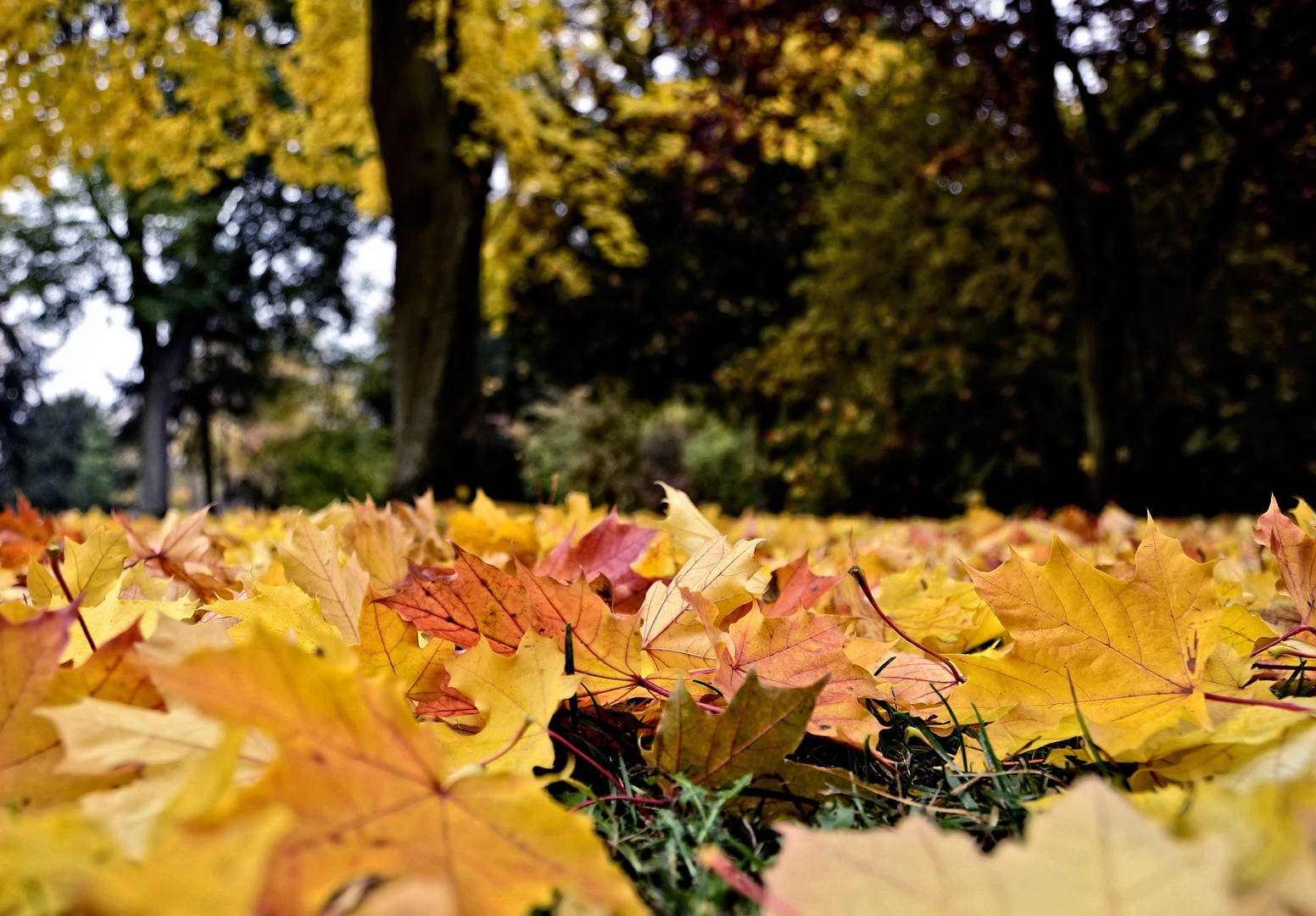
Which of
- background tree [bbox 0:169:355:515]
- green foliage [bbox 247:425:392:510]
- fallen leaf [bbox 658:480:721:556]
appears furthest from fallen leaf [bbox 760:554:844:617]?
background tree [bbox 0:169:355:515]

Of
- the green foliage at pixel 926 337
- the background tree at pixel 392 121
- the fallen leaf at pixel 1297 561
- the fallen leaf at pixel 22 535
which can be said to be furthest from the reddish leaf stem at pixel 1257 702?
the green foliage at pixel 926 337

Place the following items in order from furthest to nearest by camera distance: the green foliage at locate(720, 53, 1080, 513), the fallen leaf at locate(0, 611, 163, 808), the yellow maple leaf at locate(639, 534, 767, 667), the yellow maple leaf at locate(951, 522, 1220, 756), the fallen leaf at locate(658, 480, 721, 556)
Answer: the green foliage at locate(720, 53, 1080, 513), the fallen leaf at locate(658, 480, 721, 556), the yellow maple leaf at locate(639, 534, 767, 667), the yellow maple leaf at locate(951, 522, 1220, 756), the fallen leaf at locate(0, 611, 163, 808)

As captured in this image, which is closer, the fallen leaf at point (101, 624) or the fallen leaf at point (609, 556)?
the fallen leaf at point (101, 624)

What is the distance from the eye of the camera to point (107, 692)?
1.44ft

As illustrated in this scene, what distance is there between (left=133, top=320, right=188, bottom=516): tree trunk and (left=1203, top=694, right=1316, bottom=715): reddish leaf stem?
2332 cm

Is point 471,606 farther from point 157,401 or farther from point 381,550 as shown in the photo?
point 157,401

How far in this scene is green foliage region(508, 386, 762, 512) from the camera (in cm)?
1120

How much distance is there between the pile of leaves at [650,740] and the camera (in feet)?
0.97

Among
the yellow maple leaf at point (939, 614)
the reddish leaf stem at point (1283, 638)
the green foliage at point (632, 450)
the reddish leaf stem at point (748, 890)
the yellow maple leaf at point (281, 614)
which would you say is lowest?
the green foliage at point (632, 450)

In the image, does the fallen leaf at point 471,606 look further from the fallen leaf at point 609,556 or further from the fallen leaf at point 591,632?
the fallen leaf at point 609,556

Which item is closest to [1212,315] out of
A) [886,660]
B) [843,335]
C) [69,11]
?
[843,335]

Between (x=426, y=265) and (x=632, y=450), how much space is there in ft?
21.5

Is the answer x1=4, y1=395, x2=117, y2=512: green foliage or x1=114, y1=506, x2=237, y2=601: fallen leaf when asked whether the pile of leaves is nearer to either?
x1=114, y1=506, x2=237, y2=601: fallen leaf

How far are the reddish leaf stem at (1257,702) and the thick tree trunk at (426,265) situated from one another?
5.64m
